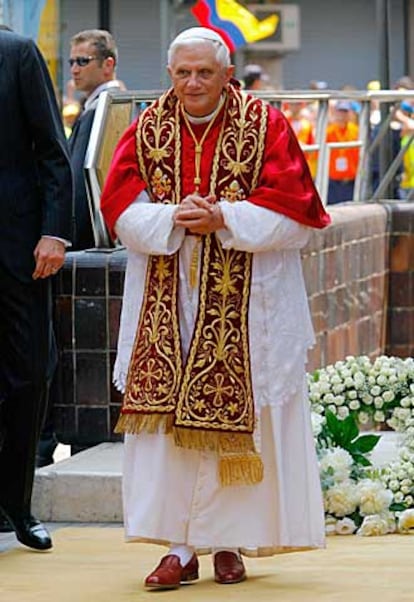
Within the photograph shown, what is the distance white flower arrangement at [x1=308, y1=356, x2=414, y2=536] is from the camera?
9031 mm

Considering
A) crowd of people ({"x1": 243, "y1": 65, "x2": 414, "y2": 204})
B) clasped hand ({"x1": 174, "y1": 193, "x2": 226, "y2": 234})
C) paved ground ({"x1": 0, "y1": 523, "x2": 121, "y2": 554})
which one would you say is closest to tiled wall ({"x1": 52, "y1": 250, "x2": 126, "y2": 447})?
paved ground ({"x1": 0, "y1": 523, "x2": 121, "y2": 554})

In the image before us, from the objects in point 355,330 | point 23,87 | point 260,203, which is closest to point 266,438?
point 260,203

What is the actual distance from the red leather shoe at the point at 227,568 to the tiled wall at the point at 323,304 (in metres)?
2.41

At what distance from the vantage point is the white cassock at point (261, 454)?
746 cm

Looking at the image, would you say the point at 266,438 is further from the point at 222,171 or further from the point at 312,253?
the point at 312,253

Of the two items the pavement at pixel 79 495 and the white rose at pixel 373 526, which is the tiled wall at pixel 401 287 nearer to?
the pavement at pixel 79 495

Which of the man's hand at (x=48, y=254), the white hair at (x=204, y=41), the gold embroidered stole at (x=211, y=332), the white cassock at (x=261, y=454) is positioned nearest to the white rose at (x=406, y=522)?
the white cassock at (x=261, y=454)

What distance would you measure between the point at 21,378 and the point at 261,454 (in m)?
1.10

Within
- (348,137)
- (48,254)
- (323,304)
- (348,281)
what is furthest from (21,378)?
(348,137)

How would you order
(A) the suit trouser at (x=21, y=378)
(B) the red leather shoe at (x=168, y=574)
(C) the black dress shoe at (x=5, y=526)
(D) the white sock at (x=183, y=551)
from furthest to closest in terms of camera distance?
(C) the black dress shoe at (x=5, y=526), (A) the suit trouser at (x=21, y=378), (D) the white sock at (x=183, y=551), (B) the red leather shoe at (x=168, y=574)

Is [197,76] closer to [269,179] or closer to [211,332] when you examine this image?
[269,179]

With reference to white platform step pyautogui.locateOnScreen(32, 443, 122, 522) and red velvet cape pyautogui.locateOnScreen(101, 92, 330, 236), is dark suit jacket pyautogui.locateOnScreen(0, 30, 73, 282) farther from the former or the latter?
white platform step pyautogui.locateOnScreen(32, 443, 122, 522)

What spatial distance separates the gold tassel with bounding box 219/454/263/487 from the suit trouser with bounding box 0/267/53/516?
1014 mm

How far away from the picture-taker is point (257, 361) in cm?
752
